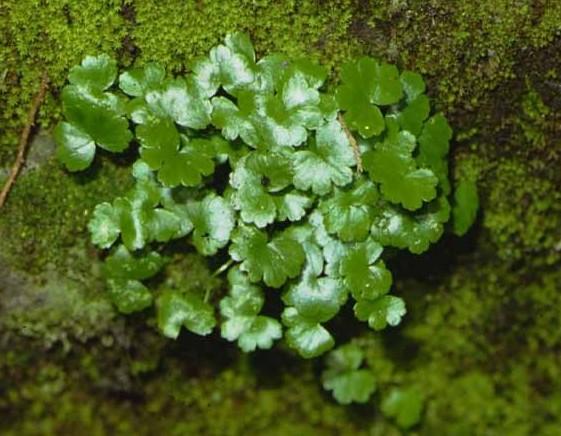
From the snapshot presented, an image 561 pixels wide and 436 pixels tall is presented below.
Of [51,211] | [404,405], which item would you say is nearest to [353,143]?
[51,211]

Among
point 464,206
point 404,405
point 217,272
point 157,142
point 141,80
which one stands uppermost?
point 141,80

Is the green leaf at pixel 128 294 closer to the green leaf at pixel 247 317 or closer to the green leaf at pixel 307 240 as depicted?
the green leaf at pixel 247 317

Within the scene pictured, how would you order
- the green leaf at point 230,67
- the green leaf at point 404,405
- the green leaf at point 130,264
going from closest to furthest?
the green leaf at point 230,67 < the green leaf at point 130,264 < the green leaf at point 404,405

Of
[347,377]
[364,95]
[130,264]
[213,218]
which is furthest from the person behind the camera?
[347,377]

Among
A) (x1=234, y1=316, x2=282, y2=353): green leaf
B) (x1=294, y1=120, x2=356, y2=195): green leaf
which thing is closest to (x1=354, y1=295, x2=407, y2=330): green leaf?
(x1=234, y1=316, x2=282, y2=353): green leaf

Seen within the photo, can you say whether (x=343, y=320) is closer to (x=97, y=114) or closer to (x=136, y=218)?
(x=136, y=218)

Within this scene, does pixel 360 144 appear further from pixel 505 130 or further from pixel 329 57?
pixel 505 130

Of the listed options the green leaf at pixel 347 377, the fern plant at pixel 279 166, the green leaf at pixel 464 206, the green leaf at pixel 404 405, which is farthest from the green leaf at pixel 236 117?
the green leaf at pixel 404 405

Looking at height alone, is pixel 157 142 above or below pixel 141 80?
below
